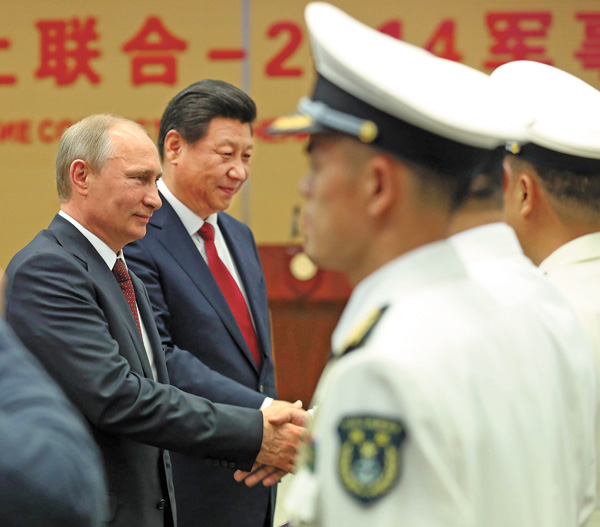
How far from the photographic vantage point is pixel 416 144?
34.9 inches

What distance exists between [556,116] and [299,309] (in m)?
3.30

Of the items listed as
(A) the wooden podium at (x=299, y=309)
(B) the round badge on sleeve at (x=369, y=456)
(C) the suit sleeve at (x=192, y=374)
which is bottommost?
(A) the wooden podium at (x=299, y=309)

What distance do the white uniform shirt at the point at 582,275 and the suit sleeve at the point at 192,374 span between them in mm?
905

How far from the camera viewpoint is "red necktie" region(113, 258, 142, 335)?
6.21 feet

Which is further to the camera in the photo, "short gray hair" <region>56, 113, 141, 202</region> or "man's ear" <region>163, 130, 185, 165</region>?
"man's ear" <region>163, 130, 185, 165</region>

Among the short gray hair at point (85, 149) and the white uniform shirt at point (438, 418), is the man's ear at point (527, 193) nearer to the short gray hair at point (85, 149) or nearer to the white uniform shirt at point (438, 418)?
the white uniform shirt at point (438, 418)

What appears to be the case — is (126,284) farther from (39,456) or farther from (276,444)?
(39,456)

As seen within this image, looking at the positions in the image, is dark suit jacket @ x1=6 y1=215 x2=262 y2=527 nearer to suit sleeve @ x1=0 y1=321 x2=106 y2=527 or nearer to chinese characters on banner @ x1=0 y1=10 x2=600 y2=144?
suit sleeve @ x1=0 y1=321 x2=106 y2=527

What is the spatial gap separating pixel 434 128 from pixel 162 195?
1596 millimetres

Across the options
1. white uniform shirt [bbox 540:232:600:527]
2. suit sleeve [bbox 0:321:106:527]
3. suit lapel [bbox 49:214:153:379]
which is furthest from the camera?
suit lapel [bbox 49:214:153:379]

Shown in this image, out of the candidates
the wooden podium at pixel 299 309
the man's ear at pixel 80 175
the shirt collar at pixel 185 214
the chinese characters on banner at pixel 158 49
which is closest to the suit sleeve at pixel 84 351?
the man's ear at pixel 80 175

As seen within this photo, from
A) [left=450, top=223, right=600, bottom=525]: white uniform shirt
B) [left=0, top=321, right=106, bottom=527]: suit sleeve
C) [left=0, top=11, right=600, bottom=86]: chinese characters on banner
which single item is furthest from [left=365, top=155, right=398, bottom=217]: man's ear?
[left=0, top=11, right=600, bottom=86]: chinese characters on banner

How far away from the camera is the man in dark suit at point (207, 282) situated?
2.16 meters

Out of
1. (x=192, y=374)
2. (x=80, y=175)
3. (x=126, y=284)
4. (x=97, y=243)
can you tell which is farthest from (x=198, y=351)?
(x=80, y=175)
